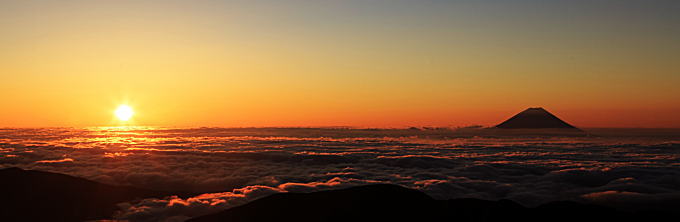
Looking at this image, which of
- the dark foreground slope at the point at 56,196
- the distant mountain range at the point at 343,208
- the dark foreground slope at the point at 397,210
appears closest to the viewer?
the dark foreground slope at the point at 397,210

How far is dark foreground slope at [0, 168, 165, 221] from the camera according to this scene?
30.8 meters

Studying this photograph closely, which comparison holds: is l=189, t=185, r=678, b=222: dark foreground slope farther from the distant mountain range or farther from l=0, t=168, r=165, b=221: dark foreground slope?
l=0, t=168, r=165, b=221: dark foreground slope

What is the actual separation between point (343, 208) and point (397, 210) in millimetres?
3491

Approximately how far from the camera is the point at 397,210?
28.0 meters

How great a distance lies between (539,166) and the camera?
44.7 metres

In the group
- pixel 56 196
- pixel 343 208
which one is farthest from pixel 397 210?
pixel 56 196

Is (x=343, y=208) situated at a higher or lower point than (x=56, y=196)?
higher

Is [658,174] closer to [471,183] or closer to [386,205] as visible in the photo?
[471,183]

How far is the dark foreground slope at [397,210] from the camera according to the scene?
25.6 meters

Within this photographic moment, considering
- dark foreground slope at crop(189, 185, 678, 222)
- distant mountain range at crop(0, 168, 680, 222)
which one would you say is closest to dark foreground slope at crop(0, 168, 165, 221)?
distant mountain range at crop(0, 168, 680, 222)

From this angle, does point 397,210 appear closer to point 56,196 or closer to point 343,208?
point 343,208

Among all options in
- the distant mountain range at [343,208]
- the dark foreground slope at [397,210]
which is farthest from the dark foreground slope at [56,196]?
the dark foreground slope at [397,210]

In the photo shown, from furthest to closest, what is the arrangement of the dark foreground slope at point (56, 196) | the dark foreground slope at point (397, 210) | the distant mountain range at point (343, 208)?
1. the dark foreground slope at point (56, 196)
2. the distant mountain range at point (343, 208)
3. the dark foreground slope at point (397, 210)

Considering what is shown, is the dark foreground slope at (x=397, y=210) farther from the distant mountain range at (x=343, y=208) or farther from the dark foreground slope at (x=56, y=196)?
the dark foreground slope at (x=56, y=196)
